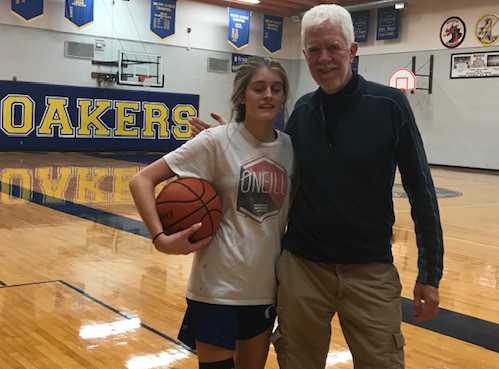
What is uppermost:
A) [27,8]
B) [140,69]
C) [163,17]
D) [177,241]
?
[163,17]

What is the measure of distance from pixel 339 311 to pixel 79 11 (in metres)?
16.1

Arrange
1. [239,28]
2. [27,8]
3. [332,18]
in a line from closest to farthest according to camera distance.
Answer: [332,18] → [27,8] → [239,28]

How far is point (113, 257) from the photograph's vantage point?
5113mm

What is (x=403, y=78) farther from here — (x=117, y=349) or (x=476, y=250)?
(x=117, y=349)

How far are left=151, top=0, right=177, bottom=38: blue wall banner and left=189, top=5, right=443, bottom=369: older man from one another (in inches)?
667

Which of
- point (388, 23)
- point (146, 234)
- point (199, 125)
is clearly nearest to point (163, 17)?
point (388, 23)

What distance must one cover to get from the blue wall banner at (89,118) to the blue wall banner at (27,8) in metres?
1.74

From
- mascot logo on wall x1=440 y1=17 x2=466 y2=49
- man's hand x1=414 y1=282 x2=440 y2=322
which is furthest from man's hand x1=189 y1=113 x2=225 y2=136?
mascot logo on wall x1=440 y1=17 x2=466 y2=49

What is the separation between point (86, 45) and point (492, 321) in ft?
49.2

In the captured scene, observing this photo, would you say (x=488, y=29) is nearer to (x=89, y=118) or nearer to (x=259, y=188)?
(x=89, y=118)

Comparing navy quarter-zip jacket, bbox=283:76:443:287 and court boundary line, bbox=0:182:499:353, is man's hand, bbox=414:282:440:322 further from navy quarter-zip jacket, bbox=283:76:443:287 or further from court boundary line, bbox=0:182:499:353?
→ court boundary line, bbox=0:182:499:353

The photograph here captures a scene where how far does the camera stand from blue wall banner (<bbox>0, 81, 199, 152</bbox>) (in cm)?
1573

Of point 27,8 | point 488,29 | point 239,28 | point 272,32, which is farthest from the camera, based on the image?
point 272,32

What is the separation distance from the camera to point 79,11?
1650cm
